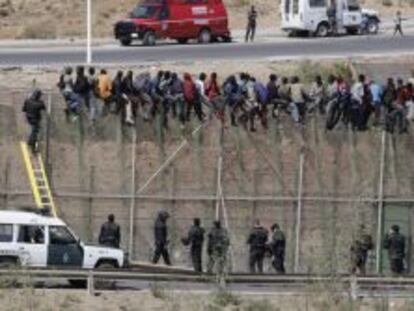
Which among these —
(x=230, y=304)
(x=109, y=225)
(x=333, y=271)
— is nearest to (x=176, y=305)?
(x=230, y=304)

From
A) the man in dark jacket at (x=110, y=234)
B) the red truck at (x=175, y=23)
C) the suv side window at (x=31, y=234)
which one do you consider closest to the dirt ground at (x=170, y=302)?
the suv side window at (x=31, y=234)

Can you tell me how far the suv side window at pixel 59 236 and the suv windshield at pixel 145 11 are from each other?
26.0 meters

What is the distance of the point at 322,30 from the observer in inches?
2493

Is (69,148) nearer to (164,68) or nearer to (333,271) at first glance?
(164,68)

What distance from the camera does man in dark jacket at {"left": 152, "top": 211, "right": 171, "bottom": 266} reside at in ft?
126

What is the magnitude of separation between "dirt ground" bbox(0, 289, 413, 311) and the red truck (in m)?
28.7

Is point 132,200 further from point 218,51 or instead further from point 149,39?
point 149,39

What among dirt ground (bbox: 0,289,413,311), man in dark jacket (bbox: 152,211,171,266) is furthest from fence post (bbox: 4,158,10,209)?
dirt ground (bbox: 0,289,413,311)

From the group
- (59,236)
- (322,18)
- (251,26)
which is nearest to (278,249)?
(59,236)

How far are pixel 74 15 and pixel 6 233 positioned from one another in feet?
119

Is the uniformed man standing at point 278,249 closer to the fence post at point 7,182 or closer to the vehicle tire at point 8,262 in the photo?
the vehicle tire at point 8,262

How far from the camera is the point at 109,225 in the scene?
123 ft

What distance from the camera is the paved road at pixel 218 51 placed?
51938 millimetres

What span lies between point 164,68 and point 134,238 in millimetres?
7452
